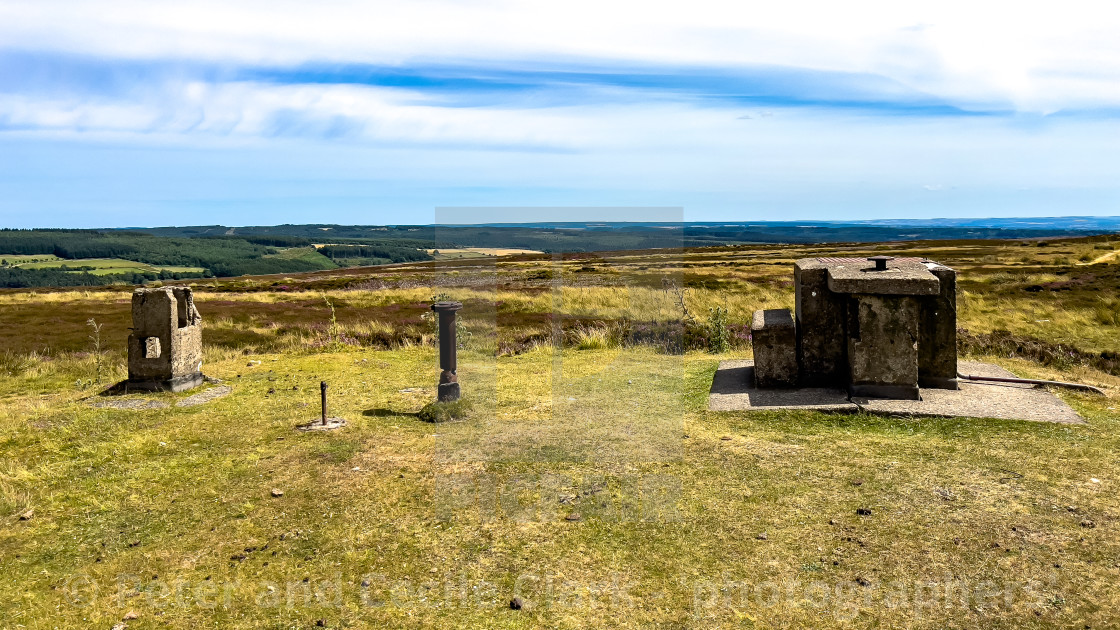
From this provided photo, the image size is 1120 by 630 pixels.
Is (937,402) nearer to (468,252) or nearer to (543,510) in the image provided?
(543,510)

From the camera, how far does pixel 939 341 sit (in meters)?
10.6

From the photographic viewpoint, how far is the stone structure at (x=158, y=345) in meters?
12.6

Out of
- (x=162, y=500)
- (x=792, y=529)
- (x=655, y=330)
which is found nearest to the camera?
(x=792, y=529)

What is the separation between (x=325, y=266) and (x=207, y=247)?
59.7 meters

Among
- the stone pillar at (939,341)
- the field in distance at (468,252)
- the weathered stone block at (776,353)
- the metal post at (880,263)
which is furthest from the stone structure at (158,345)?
the stone pillar at (939,341)

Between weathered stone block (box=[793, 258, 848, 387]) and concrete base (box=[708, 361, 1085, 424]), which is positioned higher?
weathered stone block (box=[793, 258, 848, 387])

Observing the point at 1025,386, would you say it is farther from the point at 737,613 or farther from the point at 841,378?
the point at 737,613

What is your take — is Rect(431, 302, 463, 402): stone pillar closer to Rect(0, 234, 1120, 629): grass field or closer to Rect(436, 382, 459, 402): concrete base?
Rect(436, 382, 459, 402): concrete base

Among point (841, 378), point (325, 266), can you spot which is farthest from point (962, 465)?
point (325, 266)

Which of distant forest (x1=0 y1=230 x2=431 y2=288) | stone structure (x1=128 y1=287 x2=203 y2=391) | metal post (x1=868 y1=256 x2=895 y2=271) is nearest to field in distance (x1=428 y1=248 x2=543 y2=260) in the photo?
metal post (x1=868 y1=256 x2=895 y2=271)

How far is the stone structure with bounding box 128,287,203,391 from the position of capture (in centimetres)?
1260

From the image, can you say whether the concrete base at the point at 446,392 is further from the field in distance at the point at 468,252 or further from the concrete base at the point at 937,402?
the concrete base at the point at 937,402

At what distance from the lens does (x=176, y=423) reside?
34.0 feet

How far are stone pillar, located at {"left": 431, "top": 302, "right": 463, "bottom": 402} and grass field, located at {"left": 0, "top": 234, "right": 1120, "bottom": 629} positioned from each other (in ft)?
1.28
